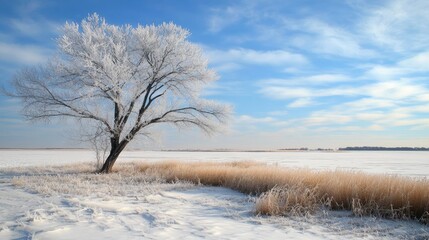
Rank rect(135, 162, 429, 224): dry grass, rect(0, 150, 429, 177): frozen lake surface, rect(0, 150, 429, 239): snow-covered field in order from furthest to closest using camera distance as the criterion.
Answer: rect(0, 150, 429, 177): frozen lake surface, rect(135, 162, 429, 224): dry grass, rect(0, 150, 429, 239): snow-covered field

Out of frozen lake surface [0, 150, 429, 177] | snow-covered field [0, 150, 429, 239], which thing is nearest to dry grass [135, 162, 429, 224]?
snow-covered field [0, 150, 429, 239]

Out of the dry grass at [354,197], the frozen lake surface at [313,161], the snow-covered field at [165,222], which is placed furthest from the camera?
the frozen lake surface at [313,161]

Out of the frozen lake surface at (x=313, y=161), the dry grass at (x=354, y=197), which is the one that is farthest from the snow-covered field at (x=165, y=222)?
the frozen lake surface at (x=313, y=161)

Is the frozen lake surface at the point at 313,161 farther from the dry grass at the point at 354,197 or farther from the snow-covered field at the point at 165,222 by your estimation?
the snow-covered field at the point at 165,222

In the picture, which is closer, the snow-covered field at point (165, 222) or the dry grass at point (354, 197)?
the snow-covered field at point (165, 222)

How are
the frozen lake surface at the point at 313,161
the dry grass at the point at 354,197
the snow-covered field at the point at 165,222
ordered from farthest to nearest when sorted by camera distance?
the frozen lake surface at the point at 313,161 → the dry grass at the point at 354,197 → the snow-covered field at the point at 165,222

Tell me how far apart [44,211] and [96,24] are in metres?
14.0

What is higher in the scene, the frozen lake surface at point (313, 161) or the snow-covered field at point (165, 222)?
the frozen lake surface at point (313, 161)

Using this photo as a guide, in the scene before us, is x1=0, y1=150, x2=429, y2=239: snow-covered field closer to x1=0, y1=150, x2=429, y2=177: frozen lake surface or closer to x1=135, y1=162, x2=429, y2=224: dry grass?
x1=135, y1=162, x2=429, y2=224: dry grass

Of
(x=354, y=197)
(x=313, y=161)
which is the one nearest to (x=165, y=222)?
(x=354, y=197)

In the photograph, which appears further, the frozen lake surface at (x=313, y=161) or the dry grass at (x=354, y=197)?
the frozen lake surface at (x=313, y=161)

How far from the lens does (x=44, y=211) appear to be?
25.0 ft

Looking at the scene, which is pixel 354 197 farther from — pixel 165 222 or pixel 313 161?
pixel 313 161

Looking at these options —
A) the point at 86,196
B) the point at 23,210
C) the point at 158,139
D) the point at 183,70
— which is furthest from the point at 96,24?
the point at 23,210
